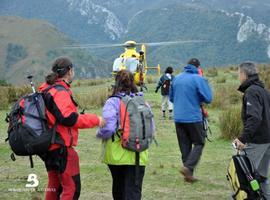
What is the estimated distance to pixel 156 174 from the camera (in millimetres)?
9094

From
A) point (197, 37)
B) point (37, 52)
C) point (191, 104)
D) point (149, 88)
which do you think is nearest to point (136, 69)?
point (149, 88)

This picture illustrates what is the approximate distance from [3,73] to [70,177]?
99.1 meters

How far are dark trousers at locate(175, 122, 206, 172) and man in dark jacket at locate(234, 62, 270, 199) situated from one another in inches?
68.2

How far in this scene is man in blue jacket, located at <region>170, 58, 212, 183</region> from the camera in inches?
323

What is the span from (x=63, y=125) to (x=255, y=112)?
2153 mm

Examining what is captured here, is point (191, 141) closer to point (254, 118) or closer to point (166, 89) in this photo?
point (254, 118)

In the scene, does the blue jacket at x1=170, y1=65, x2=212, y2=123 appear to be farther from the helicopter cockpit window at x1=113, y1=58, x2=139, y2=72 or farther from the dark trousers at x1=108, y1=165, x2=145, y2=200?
the helicopter cockpit window at x1=113, y1=58, x2=139, y2=72

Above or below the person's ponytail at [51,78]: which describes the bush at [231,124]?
below

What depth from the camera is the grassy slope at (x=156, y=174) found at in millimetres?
7879

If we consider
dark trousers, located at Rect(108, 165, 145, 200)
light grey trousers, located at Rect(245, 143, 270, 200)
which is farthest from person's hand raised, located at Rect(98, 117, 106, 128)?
light grey trousers, located at Rect(245, 143, 270, 200)

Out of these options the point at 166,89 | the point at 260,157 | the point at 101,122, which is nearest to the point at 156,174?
the point at 260,157

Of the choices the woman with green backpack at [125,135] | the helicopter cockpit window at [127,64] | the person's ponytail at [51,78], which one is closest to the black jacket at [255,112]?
the woman with green backpack at [125,135]

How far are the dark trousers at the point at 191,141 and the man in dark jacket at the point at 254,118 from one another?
173cm

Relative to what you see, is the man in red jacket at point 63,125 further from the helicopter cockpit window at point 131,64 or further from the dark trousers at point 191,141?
the helicopter cockpit window at point 131,64
